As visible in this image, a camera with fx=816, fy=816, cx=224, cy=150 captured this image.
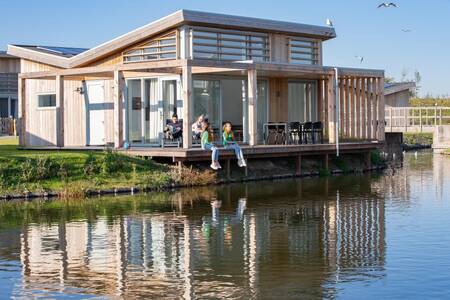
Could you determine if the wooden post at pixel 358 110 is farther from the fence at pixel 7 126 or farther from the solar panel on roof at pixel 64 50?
the fence at pixel 7 126

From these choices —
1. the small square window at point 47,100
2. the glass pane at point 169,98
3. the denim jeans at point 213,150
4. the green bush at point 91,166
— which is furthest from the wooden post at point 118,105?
the small square window at point 47,100

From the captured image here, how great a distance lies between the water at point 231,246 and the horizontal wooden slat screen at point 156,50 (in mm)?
8688

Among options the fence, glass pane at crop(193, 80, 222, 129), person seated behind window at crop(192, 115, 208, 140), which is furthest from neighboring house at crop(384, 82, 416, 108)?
person seated behind window at crop(192, 115, 208, 140)

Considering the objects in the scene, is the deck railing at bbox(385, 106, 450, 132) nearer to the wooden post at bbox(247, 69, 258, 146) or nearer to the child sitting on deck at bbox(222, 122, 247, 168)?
the wooden post at bbox(247, 69, 258, 146)

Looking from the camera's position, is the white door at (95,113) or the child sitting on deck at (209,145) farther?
the white door at (95,113)

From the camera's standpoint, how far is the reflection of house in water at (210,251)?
10727 millimetres

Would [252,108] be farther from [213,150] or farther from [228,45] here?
[228,45]

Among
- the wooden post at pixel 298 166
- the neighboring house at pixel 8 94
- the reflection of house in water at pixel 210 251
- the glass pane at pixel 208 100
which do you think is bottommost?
the reflection of house in water at pixel 210 251

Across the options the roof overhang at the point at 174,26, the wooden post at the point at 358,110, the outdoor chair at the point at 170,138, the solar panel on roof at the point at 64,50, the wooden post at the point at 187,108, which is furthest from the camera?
the solar panel on roof at the point at 64,50

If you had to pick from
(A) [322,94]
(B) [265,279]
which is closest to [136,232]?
(B) [265,279]

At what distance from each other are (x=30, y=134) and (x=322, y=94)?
1229cm

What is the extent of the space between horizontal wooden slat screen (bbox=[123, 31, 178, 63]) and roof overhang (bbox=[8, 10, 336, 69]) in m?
0.35

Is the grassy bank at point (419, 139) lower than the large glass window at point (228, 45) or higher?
lower

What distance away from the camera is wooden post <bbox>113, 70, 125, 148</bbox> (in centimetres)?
2653
